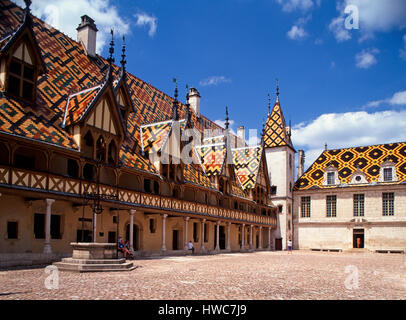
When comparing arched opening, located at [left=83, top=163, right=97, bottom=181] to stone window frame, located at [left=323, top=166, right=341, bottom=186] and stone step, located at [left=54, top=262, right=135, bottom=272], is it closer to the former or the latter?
stone step, located at [left=54, top=262, right=135, bottom=272]

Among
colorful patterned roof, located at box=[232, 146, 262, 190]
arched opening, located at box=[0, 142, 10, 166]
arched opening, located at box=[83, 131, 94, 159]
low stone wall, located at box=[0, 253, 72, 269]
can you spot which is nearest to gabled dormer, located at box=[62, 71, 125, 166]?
arched opening, located at box=[83, 131, 94, 159]

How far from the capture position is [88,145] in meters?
21.2

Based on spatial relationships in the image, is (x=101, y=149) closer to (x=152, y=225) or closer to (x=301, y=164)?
(x=152, y=225)

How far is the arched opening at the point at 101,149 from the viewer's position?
21.2 meters

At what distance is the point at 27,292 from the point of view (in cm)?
884

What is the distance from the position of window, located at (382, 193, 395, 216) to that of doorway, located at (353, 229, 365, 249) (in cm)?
309

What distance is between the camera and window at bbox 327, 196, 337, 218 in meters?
45.9

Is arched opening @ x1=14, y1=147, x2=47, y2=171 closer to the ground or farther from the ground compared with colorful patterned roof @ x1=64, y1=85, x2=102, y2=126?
closer to the ground

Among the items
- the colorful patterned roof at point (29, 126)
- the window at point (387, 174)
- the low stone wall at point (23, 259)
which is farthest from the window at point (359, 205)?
the low stone wall at point (23, 259)

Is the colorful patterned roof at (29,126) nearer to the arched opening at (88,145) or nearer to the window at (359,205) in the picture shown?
the arched opening at (88,145)

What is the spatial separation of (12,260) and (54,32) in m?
15.6

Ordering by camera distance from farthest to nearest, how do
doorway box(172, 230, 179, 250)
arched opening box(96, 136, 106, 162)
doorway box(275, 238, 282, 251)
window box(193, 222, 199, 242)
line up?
doorway box(275, 238, 282, 251) → window box(193, 222, 199, 242) → doorway box(172, 230, 179, 250) → arched opening box(96, 136, 106, 162)

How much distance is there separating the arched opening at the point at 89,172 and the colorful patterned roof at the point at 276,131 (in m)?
31.5

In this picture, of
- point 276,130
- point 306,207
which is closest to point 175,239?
point 306,207
